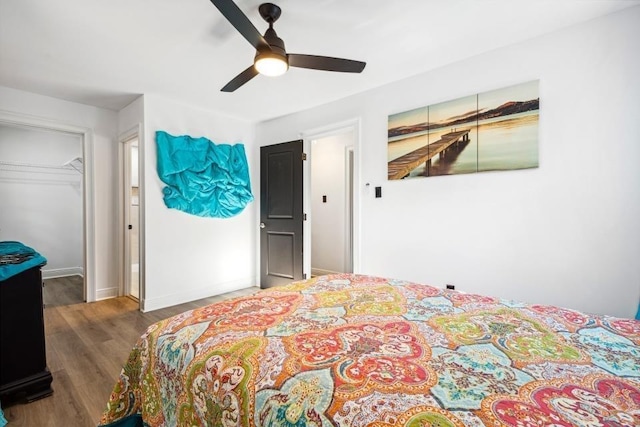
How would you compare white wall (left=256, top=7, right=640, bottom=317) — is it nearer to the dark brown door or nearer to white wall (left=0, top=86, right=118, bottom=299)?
the dark brown door

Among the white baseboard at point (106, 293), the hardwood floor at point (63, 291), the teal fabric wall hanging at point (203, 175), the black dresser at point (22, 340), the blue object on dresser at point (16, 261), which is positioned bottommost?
the hardwood floor at point (63, 291)

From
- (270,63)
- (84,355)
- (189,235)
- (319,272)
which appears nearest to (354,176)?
(270,63)

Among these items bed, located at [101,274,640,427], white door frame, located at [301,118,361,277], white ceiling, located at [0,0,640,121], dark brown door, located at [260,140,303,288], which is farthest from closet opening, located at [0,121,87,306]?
bed, located at [101,274,640,427]

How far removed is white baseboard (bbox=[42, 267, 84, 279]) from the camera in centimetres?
474

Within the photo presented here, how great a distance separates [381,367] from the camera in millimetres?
824

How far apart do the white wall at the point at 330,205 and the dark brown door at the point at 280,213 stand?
766 mm

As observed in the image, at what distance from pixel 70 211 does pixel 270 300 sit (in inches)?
209

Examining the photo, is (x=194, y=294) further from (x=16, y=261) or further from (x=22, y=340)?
(x=16, y=261)

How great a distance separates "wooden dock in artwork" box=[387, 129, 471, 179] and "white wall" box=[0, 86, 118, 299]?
346 cm

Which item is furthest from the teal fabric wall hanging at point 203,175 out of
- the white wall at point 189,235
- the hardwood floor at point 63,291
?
the hardwood floor at point 63,291

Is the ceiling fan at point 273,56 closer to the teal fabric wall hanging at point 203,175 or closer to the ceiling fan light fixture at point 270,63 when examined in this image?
the ceiling fan light fixture at point 270,63

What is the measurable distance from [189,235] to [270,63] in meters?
2.49

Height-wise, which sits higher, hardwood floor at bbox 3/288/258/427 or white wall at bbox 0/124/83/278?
white wall at bbox 0/124/83/278

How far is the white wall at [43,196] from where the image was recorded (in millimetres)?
4438
